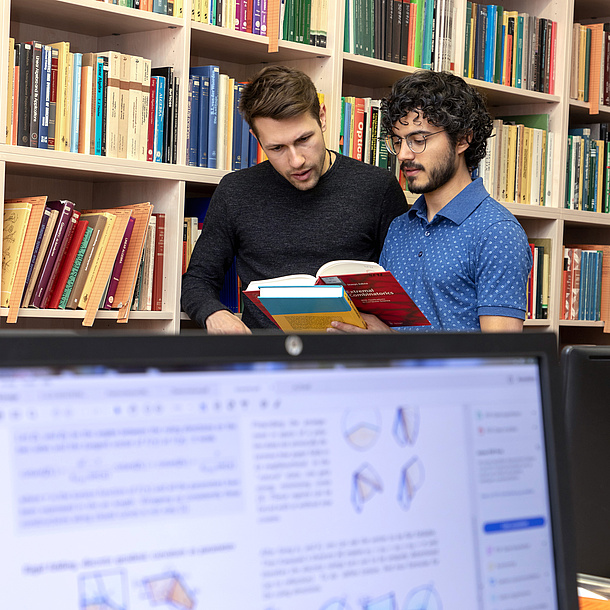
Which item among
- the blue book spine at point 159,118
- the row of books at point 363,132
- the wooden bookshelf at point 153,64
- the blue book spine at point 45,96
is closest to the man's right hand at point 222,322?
the wooden bookshelf at point 153,64

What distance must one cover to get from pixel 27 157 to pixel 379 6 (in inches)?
51.8

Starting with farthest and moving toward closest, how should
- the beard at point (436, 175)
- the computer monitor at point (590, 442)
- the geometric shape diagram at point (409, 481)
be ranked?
1. the beard at point (436, 175)
2. the computer monitor at point (590, 442)
3. the geometric shape diagram at point (409, 481)

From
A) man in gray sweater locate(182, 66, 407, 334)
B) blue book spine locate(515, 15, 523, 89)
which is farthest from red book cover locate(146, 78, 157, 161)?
blue book spine locate(515, 15, 523, 89)

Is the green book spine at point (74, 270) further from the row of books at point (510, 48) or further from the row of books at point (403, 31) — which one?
the row of books at point (510, 48)

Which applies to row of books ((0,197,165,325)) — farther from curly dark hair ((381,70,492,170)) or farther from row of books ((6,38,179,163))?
curly dark hair ((381,70,492,170))

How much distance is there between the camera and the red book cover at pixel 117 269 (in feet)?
7.29

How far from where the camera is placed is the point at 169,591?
0.50 meters

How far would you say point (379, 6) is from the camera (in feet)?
8.89

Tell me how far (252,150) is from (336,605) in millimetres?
2084

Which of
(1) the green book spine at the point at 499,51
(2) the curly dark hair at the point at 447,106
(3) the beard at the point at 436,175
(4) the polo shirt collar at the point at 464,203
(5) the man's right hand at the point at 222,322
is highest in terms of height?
(1) the green book spine at the point at 499,51

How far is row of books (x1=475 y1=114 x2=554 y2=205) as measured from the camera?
3.08 m

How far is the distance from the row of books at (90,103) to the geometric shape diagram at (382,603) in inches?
70.4

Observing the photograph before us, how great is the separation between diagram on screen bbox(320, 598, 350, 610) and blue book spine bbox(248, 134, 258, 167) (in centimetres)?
206

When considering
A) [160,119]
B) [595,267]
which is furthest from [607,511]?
[595,267]
